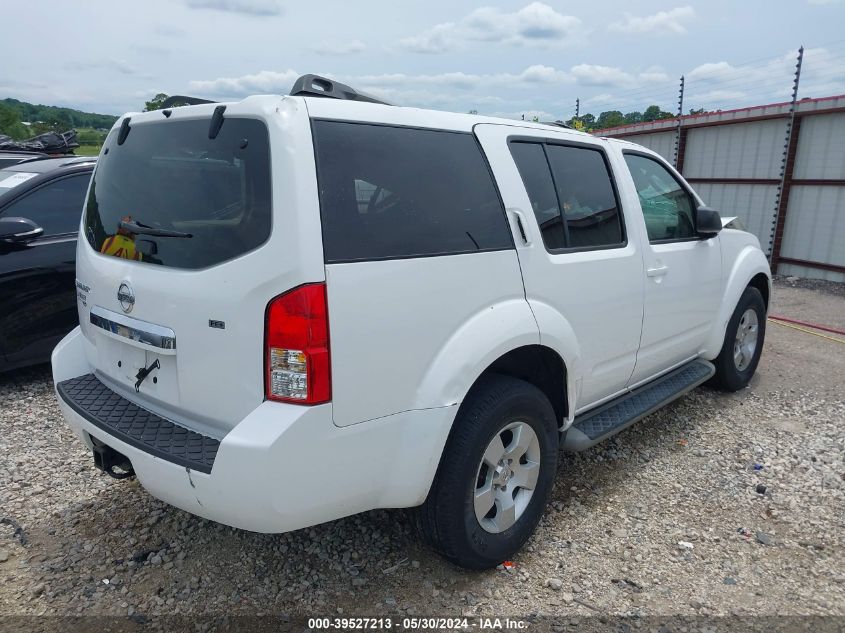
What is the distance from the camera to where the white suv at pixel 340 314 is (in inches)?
79.9

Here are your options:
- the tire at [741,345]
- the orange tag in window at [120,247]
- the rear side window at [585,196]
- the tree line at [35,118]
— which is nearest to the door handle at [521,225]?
the rear side window at [585,196]

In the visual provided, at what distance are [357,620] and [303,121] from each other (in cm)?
191

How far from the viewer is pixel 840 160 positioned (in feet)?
30.3

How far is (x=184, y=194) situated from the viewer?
2322 millimetres

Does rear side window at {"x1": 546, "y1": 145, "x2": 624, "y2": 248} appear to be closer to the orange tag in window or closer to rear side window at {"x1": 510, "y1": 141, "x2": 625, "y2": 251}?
rear side window at {"x1": 510, "y1": 141, "x2": 625, "y2": 251}

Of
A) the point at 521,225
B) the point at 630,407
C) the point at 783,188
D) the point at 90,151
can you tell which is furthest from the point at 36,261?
the point at 90,151

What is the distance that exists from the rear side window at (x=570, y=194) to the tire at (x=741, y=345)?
1791 millimetres

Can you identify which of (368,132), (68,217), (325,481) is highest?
Result: (368,132)

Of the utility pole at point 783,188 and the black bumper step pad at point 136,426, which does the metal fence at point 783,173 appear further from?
the black bumper step pad at point 136,426

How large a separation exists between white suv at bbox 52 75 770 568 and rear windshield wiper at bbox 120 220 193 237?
1cm

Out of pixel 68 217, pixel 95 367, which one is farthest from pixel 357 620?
pixel 68 217

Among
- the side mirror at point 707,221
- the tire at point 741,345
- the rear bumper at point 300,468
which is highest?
the side mirror at point 707,221

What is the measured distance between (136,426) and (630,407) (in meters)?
2.59

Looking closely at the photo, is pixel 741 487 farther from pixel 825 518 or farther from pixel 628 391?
pixel 628 391
